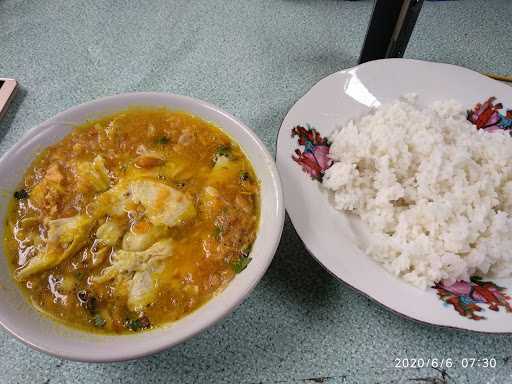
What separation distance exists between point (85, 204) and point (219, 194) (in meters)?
0.42

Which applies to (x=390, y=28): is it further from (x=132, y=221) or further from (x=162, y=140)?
(x=132, y=221)

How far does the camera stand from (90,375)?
1.26 meters

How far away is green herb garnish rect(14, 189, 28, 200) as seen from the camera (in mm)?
1312

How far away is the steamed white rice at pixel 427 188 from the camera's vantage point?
1.36 m

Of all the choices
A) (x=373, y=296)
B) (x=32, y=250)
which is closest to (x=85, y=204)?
(x=32, y=250)

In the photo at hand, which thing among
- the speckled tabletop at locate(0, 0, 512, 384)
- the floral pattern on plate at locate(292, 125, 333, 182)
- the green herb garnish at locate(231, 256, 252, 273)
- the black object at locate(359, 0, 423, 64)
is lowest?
the speckled tabletop at locate(0, 0, 512, 384)

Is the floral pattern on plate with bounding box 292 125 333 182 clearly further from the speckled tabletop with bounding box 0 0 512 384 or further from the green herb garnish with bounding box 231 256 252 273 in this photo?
the green herb garnish with bounding box 231 256 252 273

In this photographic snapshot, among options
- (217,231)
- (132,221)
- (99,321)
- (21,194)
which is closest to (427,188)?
(217,231)

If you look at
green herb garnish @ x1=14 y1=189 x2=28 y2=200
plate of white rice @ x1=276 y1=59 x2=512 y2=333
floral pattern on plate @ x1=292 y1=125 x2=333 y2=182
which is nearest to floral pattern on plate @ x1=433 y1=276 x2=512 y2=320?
plate of white rice @ x1=276 y1=59 x2=512 y2=333

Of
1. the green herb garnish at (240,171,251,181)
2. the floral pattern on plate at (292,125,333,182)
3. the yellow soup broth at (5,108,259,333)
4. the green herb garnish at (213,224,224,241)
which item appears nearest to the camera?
the yellow soup broth at (5,108,259,333)

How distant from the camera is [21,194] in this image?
132 cm

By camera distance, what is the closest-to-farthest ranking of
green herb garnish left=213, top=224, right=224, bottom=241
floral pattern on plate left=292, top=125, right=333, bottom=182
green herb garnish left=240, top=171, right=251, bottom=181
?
green herb garnish left=213, top=224, right=224, bottom=241
green herb garnish left=240, top=171, right=251, bottom=181
floral pattern on plate left=292, top=125, right=333, bottom=182

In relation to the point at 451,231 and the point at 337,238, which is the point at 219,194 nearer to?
the point at 337,238

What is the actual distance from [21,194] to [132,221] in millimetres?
372
